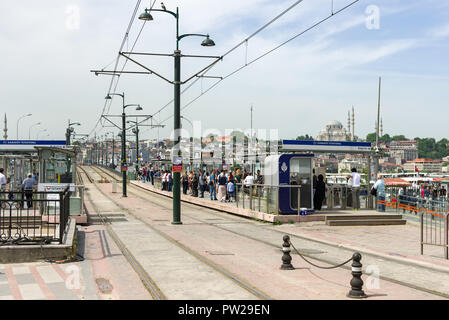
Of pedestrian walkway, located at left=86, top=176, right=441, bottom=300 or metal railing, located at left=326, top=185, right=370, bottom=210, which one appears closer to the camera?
pedestrian walkway, located at left=86, top=176, right=441, bottom=300

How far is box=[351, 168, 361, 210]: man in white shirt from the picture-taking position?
22.1 meters

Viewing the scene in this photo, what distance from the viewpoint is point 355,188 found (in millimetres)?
22250

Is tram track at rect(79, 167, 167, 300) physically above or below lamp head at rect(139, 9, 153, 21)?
below

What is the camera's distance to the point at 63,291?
8555mm

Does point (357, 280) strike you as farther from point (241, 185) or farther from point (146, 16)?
point (241, 185)

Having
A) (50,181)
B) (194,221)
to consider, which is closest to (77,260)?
(50,181)

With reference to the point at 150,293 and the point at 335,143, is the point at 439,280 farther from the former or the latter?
the point at 335,143

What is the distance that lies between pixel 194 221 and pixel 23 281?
12072 mm

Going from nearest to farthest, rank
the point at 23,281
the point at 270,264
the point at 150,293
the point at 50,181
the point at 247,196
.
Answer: the point at 150,293 < the point at 23,281 < the point at 270,264 < the point at 50,181 < the point at 247,196

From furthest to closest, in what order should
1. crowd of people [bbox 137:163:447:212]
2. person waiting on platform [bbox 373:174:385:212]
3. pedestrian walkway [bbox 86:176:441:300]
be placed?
person waiting on platform [bbox 373:174:385:212] → crowd of people [bbox 137:163:447:212] → pedestrian walkway [bbox 86:176:441:300]

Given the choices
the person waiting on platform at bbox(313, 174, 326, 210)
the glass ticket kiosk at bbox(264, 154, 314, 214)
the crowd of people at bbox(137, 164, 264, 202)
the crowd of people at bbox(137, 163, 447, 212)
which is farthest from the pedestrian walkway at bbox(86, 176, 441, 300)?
the crowd of people at bbox(137, 164, 264, 202)

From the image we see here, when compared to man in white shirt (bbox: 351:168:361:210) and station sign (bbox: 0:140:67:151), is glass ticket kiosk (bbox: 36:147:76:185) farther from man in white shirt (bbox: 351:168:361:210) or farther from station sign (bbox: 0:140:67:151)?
man in white shirt (bbox: 351:168:361:210)

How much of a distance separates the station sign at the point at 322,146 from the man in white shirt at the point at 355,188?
1019mm

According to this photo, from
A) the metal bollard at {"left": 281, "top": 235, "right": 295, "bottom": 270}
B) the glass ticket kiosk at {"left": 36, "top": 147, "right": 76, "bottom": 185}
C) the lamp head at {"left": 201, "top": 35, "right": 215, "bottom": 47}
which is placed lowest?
the metal bollard at {"left": 281, "top": 235, "right": 295, "bottom": 270}
